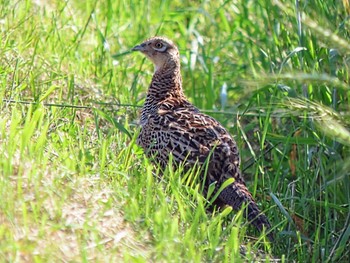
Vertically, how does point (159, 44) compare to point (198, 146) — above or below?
above

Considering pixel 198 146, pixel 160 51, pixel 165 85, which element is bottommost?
pixel 198 146

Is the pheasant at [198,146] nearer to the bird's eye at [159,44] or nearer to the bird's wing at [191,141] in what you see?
the bird's wing at [191,141]

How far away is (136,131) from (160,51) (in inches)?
67.5

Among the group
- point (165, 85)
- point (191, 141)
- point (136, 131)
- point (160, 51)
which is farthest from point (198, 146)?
point (160, 51)

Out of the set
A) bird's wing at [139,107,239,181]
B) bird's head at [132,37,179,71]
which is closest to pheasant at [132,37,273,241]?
bird's wing at [139,107,239,181]

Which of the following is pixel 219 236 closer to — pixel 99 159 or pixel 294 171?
pixel 99 159

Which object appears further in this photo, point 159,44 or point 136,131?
point 159,44

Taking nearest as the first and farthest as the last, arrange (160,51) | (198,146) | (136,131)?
(136,131) < (198,146) < (160,51)

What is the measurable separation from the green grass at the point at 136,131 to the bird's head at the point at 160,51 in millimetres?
320

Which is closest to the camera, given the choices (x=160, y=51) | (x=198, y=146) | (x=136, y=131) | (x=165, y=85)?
(x=136, y=131)

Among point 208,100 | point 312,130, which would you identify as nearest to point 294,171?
point 312,130

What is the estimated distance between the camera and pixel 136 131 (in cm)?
537

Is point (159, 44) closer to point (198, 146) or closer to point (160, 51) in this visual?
point (160, 51)

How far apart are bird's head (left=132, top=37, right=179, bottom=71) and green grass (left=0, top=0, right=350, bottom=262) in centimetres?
32
